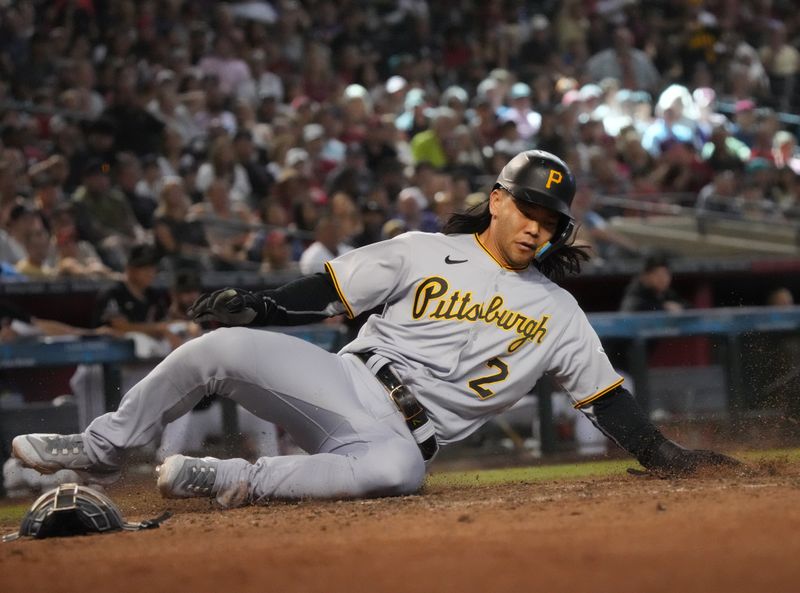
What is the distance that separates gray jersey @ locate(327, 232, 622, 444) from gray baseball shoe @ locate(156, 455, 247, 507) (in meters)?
0.77

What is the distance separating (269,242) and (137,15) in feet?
15.1

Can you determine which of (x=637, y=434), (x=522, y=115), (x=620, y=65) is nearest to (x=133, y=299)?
(x=637, y=434)

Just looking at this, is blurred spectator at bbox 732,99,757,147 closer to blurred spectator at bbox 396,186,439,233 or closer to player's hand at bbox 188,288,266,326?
blurred spectator at bbox 396,186,439,233

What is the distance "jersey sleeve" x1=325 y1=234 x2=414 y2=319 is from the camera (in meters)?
4.79

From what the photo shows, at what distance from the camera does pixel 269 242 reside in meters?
9.80

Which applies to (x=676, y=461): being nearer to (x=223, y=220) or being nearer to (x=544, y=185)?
(x=544, y=185)

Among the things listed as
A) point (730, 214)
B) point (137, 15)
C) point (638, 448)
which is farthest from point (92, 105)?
point (638, 448)

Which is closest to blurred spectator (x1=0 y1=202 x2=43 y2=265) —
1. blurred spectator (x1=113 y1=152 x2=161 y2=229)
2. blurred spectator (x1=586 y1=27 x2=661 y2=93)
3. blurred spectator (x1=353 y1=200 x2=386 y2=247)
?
blurred spectator (x1=113 y1=152 x2=161 y2=229)

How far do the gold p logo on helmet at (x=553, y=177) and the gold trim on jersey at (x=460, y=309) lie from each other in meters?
0.51

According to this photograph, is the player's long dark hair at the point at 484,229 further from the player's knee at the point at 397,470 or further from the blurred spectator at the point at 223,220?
the blurred spectator at the point at 223,220

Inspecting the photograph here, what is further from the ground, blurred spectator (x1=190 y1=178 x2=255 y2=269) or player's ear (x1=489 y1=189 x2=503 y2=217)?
player's ear (x1=489 y1=189 x2=503 y2=217)

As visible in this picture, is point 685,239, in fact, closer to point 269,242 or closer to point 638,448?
point 269,242

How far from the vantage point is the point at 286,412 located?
479 centimetres

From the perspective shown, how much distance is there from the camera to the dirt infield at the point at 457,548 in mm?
3111
